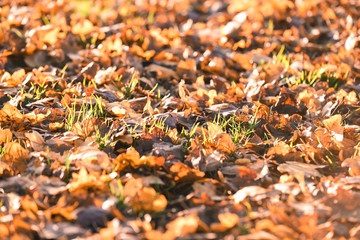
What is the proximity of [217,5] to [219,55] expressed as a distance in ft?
5.82

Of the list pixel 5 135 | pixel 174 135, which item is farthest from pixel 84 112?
pixel 174 135

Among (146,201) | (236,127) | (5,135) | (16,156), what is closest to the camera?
(146,201)

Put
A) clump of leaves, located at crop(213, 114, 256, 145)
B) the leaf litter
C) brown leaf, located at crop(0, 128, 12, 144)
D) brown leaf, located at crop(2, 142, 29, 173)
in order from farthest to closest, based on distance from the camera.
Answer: clump of leaves, located at crop(213, 114, 256, 145) → brown leaf, located at crop(0, 128, 12, 144) → brown leaf, located at crop(2, 142, 29, 173) → the leaf litter

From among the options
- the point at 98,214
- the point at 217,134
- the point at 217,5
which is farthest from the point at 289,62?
the point at 98,214

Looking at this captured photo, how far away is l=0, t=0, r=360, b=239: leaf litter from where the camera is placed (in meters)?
1.49

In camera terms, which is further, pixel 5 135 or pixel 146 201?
pixel 5 135

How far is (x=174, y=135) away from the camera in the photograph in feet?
6.66

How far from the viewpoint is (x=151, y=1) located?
191 inches

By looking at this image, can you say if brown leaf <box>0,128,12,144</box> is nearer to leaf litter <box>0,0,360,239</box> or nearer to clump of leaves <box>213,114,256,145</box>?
leaf litter <box>0,0,360,239</box>

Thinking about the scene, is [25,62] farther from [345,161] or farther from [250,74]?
[345,161]

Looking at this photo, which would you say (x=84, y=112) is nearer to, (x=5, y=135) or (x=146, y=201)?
(x=5, y=135)

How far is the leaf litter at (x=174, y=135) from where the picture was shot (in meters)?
1.49

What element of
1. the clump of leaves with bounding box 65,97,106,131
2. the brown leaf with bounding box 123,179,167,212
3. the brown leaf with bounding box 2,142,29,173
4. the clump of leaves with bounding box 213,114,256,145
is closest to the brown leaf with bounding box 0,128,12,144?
the brown leaf with bounding box 2,142,29,173

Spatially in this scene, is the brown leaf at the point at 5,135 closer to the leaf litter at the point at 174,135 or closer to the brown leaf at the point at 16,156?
the leaf litter at the point at 174,135
